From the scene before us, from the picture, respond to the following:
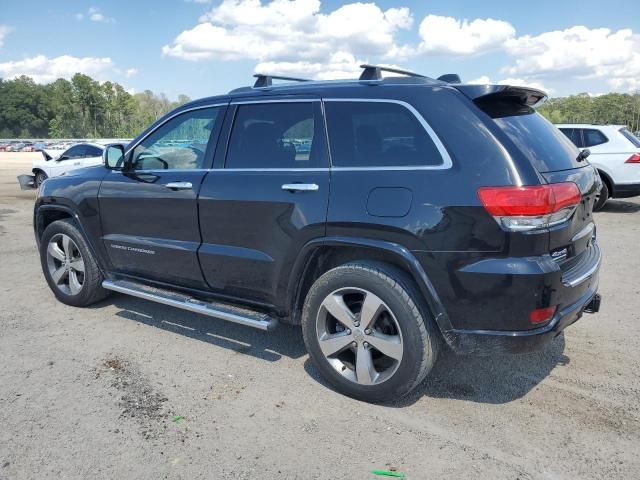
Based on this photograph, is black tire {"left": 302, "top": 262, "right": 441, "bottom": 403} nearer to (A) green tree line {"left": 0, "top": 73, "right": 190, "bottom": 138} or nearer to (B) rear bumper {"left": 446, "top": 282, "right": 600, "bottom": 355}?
(B) rear bumper {"left": 446, "top": 282, "right": 600, "bottom": 355}

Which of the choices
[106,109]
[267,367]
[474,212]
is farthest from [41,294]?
[106,109]

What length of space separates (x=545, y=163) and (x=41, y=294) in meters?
5.13

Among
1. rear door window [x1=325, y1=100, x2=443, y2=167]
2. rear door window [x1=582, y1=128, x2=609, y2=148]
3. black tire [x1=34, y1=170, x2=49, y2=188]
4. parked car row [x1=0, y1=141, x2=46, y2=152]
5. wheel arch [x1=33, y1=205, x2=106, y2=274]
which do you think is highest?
rear door window [x1=325, y1=100, x2=443, y2=167]

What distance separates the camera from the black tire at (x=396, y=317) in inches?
124

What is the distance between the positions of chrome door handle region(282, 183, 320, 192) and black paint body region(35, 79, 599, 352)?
0.03 metres

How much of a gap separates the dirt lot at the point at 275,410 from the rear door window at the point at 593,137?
24.7ft

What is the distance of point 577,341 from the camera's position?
4.38m

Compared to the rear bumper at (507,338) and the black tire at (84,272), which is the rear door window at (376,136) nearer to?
the rear bumper at (507,338)

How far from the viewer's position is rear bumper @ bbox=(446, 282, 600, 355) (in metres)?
2.99

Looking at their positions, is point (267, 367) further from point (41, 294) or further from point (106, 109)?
point (106, 109)

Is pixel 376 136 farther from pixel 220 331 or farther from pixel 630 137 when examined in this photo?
pixel 630 137

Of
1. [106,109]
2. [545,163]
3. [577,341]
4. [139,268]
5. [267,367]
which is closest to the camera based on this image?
[545,163]

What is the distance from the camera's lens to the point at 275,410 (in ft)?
11.1

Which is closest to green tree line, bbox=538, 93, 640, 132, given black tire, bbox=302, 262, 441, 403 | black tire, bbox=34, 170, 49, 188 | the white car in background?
the white car in background
